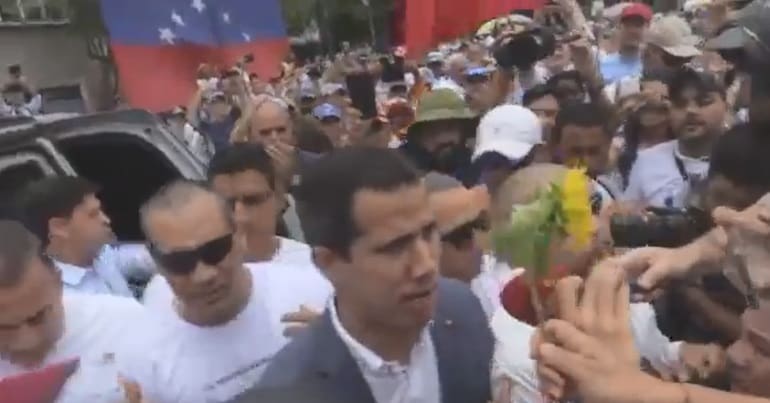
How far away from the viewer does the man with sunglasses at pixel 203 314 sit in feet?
11.8

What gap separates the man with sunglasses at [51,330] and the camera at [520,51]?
14.7 feet

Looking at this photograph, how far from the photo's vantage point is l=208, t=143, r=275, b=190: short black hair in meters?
4.54

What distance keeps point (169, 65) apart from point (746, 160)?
16.6ft

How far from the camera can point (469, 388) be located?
289cm

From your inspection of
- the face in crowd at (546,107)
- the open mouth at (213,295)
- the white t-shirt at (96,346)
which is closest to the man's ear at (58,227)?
the white t-shirt at (96,346)

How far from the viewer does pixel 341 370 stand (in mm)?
2729

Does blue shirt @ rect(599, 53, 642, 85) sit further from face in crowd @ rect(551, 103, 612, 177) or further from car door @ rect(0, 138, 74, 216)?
car door @ rect(0, 138, 74, 216)

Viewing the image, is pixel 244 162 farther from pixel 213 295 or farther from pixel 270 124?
pixel 270 124

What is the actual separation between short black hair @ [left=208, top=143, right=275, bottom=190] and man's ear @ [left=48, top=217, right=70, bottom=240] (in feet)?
1.69

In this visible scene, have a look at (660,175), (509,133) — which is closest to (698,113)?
(660,175)

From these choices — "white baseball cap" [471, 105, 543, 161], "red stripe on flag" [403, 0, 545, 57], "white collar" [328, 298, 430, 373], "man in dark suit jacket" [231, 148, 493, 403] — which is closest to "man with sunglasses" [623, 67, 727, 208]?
"white baseball cap" [471, 105, 543, 161]

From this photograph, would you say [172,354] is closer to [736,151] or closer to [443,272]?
[443,272]

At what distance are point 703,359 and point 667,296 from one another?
10.5 inches

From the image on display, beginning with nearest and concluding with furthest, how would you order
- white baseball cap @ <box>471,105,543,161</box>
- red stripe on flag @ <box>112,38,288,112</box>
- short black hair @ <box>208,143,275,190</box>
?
short black hair @ <box>208,143,275,190</box>
white baseball cap @ <box>471,105,543,161</box>
red stripe on flag @ <box>112,38,288,112</box>
